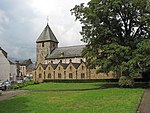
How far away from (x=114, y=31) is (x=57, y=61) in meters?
54.5

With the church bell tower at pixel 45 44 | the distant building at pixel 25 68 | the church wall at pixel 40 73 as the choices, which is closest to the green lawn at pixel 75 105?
the church wall at pixel 40 73

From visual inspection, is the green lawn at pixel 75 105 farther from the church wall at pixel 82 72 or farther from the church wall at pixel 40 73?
the church wall at pixel 40 73

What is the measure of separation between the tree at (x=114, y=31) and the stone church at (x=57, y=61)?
30080mm

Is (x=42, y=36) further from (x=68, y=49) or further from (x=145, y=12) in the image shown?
(x=145, y=12)

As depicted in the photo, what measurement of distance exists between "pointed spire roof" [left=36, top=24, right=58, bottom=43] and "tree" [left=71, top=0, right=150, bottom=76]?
5705 centimetres

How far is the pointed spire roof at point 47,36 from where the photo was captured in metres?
101

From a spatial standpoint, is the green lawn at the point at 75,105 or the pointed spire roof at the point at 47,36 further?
the pointed spire roof at the point at 47,36

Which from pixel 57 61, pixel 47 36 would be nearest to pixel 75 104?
pixel 57 61

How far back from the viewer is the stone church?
78.6 meters

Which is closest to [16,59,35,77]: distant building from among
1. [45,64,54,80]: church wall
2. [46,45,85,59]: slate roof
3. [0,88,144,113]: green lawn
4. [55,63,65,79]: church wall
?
[46,45,85,59]: slate roof

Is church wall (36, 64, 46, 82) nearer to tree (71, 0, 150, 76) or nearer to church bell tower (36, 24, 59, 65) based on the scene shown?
church bell tower (36, 24, 59, 65)

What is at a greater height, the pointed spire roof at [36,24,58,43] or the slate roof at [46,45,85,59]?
the pointed spire roof at [36,24,58,43]

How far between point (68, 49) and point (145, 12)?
187 feet

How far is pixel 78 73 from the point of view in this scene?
7912 centimetres
